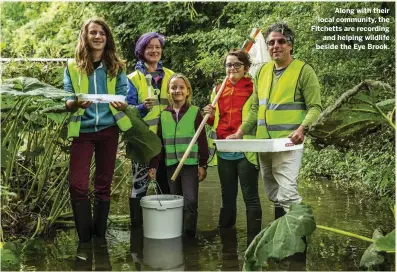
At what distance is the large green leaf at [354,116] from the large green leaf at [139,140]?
5.32 feet

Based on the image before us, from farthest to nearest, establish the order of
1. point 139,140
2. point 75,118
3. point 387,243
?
point 139,140 → point 75,118 → point 387,243

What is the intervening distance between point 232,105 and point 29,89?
1.72 m

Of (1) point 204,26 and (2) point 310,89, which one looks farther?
(1) point 204,26

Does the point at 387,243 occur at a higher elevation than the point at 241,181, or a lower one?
lower

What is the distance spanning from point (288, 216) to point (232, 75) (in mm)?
1923

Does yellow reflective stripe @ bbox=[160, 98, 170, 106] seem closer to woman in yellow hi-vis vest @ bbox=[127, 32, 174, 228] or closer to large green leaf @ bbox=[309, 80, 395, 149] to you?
woman in yellow hi-vis vest @ bbox=[127, 32, 174, 228]

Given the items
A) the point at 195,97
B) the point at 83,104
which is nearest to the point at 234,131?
the point at 83,104

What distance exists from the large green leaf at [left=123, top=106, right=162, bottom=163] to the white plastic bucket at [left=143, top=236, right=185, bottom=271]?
0.69 meters

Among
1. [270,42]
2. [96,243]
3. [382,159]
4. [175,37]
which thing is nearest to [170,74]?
[270,42]

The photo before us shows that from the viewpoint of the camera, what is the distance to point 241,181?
206 inches

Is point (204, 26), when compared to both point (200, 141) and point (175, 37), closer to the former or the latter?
point (175, 37)

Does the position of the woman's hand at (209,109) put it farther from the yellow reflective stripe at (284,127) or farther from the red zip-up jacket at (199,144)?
the yellow reflective stripe at (284,127)

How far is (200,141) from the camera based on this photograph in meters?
5.34

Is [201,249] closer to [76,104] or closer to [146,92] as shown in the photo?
[76,104]
